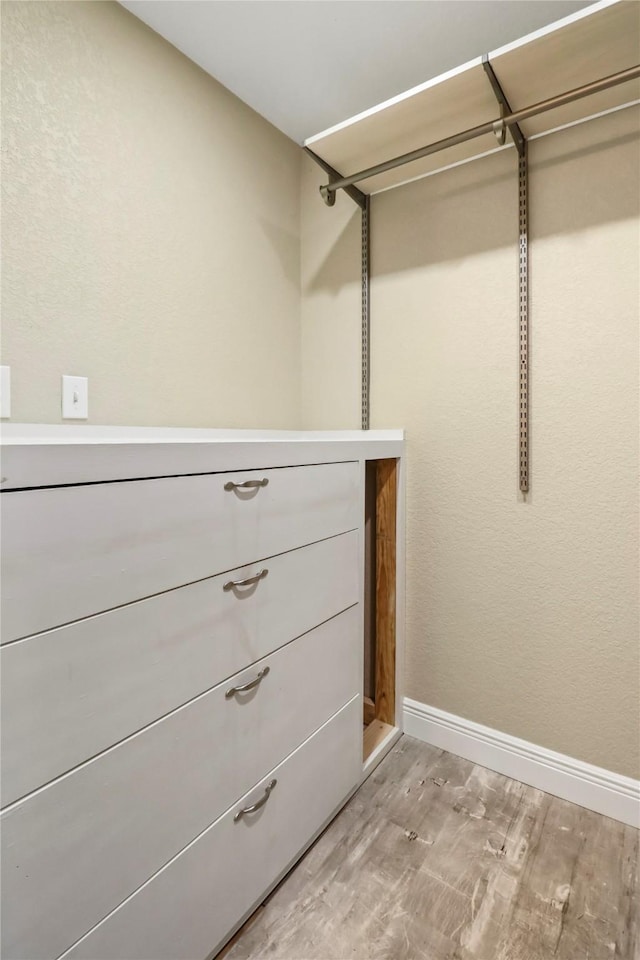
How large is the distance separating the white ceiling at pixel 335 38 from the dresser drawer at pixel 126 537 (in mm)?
1289

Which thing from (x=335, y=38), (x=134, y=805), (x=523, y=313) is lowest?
(x=134, y=805)

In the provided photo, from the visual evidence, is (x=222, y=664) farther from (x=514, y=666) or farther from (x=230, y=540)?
(x=514, y=666)

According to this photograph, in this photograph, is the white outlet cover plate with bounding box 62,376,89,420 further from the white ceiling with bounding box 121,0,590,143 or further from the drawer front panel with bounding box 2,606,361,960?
the white ceiling with bounding box 121,0,590,143

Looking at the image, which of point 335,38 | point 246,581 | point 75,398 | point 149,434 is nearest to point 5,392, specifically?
point 75,398

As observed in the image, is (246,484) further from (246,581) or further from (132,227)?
(132,227)

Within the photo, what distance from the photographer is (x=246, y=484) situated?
1.03m

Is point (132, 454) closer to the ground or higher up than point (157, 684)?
higher up

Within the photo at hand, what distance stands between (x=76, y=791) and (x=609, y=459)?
150 cm

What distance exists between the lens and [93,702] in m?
0.75

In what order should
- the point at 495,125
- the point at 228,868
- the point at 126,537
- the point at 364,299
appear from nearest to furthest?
the point at 126,537 < the point at 228,868 < the point at 495,125 < the point at 364,299

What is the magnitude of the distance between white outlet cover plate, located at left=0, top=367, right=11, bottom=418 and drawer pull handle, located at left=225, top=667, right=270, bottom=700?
813 millimetres

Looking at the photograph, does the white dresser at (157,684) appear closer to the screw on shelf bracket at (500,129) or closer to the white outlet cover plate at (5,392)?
the white outlet cover plate at (5,392)

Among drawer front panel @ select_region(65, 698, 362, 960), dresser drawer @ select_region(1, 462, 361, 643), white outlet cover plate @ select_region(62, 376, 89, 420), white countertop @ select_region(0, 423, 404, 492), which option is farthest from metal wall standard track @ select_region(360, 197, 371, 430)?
drawer front panel @ select_region(65, 698, 362, 960)

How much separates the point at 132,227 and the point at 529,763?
207 cm
